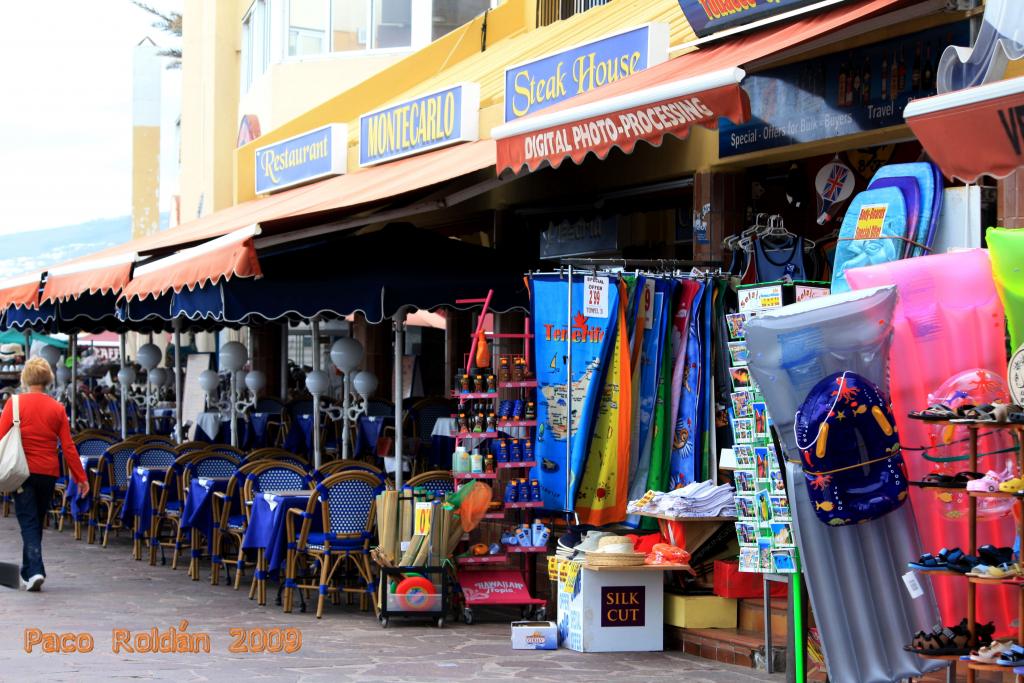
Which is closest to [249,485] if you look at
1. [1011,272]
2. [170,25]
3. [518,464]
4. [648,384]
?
[518,464]

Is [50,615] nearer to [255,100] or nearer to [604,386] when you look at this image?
[604,386]

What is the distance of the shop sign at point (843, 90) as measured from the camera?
328 inches

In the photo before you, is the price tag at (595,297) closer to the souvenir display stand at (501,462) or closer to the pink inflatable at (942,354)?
the souvenir display stand at (501,462)

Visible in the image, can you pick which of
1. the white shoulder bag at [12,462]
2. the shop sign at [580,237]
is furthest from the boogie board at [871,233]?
the white shoulder bag at [12,462]

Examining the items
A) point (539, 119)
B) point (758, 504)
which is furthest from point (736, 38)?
point (758, 504)

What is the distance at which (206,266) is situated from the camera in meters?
10.4

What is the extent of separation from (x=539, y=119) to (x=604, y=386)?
1763 millimetres

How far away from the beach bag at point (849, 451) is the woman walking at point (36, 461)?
20.8 feet

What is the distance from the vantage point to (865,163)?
1034 centimetres

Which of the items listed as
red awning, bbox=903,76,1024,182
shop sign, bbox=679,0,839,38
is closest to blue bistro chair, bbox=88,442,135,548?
shop sign, bbox=679,0,839,38

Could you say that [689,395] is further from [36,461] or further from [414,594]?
[36,461]

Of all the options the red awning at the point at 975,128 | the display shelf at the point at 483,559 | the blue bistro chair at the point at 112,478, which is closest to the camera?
the red awning at the point at 975,128

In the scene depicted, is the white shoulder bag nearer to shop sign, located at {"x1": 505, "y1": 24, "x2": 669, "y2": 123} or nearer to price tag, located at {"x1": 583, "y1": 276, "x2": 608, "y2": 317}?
price tag, located at {"x1": 583, "y1": 276, "x2": 608, "y2": 317}

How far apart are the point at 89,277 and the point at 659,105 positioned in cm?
669
